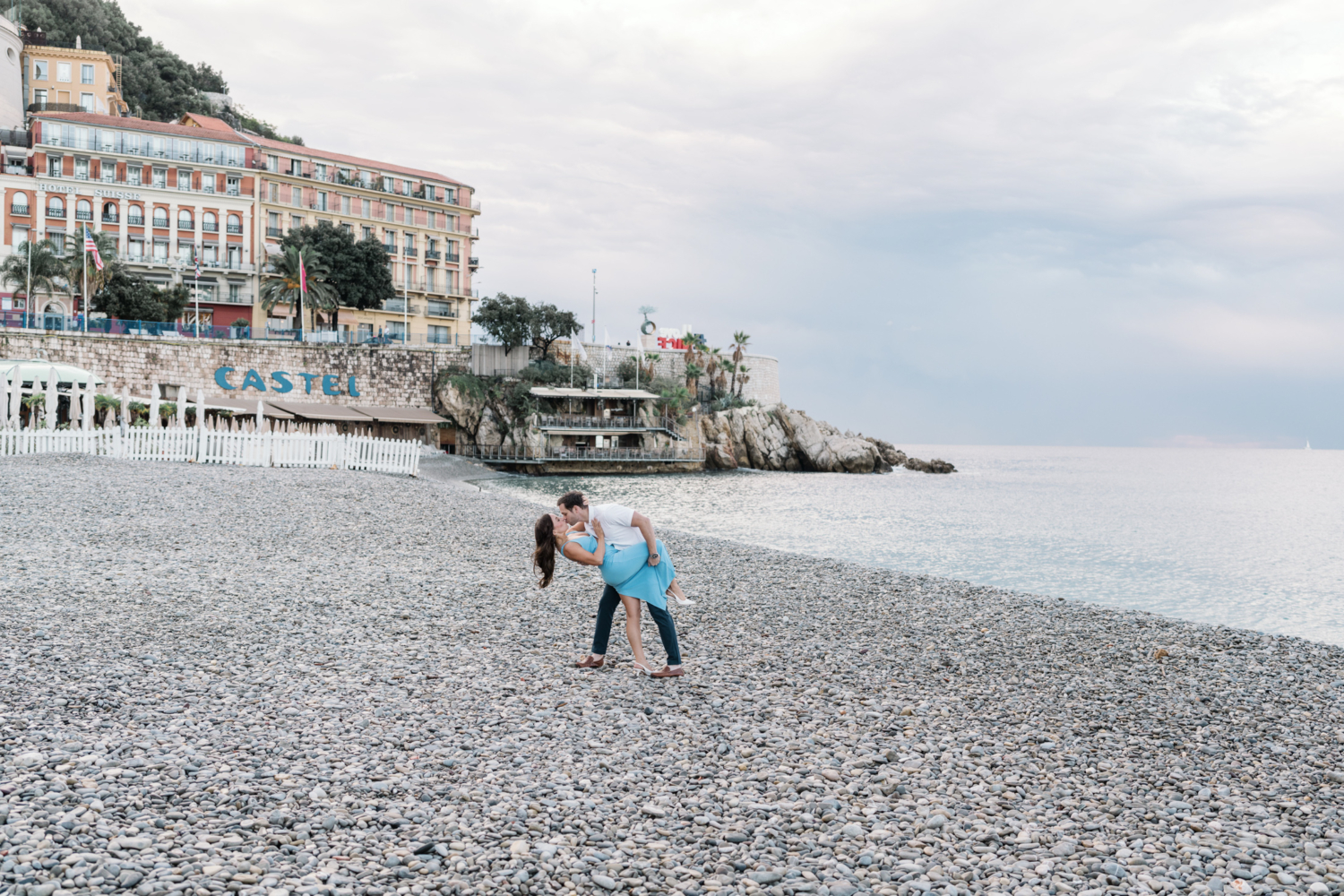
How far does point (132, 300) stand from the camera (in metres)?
55.0

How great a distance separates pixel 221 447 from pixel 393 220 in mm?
49326

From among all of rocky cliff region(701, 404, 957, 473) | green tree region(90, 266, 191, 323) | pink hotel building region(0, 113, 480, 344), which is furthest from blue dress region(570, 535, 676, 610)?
green tree region(90, 266, 191, 323)

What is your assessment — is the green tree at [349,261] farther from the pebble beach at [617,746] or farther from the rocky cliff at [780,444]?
the pebble beach at [617,746]

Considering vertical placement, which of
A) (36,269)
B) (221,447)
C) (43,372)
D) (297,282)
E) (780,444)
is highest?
(297,282)

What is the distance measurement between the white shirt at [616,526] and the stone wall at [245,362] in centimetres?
4486

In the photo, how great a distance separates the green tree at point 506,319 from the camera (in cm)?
6297

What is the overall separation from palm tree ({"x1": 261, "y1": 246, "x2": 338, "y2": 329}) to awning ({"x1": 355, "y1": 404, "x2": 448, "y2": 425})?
380 inches

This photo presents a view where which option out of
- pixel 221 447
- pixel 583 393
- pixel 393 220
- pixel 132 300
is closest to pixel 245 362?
pixel 132 300

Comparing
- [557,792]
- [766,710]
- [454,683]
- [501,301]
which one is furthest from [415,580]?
[501,301]

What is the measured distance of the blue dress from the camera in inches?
272

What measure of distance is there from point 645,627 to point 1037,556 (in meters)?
19.2

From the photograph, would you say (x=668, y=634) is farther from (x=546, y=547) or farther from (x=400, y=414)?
(x=400, y=414)

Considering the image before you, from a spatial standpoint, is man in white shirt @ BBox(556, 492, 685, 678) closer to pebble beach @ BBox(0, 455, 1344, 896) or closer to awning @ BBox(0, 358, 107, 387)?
pebble beach @ BBox(0, 455, 1344, 896)

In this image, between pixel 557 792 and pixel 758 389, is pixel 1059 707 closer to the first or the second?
pixel 557 792
